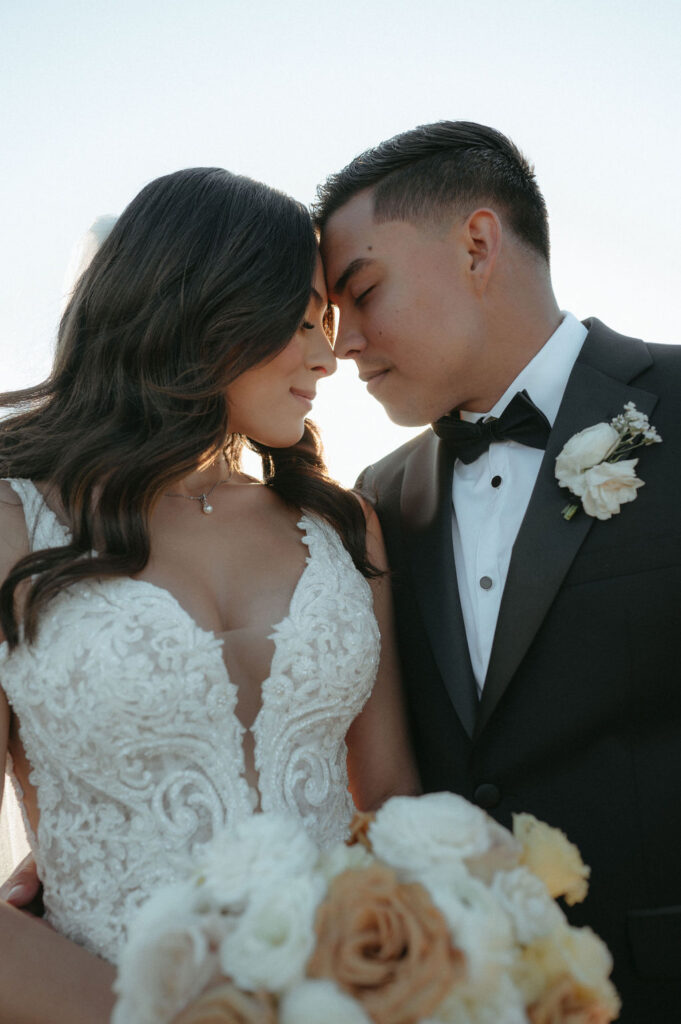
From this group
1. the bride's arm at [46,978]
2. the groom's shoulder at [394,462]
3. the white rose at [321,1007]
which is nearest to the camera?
the white rose at [321,1007]

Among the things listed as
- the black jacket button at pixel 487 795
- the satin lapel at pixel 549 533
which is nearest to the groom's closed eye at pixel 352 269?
the satin lapel at pixel 549 533

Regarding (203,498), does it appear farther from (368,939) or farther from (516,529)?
(368,939)

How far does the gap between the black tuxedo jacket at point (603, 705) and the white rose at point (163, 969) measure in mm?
1490

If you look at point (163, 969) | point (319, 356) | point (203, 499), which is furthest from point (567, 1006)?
point (319, 356)

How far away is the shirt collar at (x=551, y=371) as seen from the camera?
117 inches

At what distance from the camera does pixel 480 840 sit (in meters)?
1.36

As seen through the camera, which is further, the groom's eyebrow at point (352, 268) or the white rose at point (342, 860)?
the groom's eyebrow at point (352, 268)

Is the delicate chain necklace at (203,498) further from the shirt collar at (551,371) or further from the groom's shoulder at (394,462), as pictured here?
the shirt collar at (551,371)

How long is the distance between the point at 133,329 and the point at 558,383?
4.62ft

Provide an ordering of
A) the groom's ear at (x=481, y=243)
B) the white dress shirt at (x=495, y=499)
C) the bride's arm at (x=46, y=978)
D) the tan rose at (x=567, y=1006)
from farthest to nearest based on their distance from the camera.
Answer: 1. the groom's ear at (x=481, y=243)
2. the white dress shirt at (x=495, y=499)
3. the bride's arm at (x=46, y=978)
4. the tan rose at (x=567, y=1006)

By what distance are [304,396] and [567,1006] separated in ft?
6.59

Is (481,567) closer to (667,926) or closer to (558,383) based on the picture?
(558,383)

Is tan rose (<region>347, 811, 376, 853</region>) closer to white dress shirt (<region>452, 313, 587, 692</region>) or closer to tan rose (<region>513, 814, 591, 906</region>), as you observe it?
tan rose (<region>513, 814, 591, 906</region>)

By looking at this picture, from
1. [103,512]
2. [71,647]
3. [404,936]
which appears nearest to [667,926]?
[404,936]
